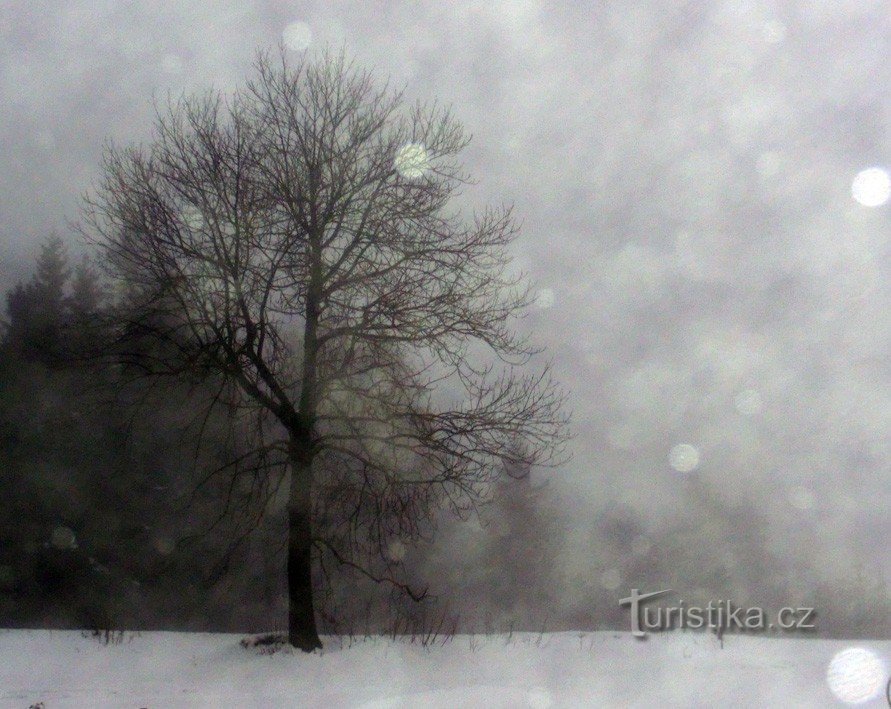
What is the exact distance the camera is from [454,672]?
8766 mm

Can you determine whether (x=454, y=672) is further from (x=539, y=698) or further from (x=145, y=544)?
(x=145, y=544)

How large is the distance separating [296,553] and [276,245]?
13.5 feet

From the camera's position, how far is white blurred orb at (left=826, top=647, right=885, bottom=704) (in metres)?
7.06

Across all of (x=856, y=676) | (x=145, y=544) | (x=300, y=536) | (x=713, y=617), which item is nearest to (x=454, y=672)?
(x=300, y=536)

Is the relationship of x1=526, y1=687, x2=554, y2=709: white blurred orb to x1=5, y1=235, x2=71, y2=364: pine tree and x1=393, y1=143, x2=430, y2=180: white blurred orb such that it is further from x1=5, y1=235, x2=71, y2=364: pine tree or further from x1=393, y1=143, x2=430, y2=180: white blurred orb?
x1=5, y1=235, x2=71, y2=364: pine tree

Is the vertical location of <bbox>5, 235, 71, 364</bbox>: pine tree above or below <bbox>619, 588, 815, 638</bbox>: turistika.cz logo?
above

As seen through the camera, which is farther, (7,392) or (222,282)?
(7,392)

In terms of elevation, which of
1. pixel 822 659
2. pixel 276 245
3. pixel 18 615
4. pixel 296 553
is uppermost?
pixel 276 245

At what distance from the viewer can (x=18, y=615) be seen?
Result: 27.9 metres

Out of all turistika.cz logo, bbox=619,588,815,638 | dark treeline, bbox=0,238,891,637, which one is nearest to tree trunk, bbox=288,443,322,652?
turistika.cz logo, bbox=619,588,815,638

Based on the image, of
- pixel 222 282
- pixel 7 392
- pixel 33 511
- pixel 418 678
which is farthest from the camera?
pixel 33 511

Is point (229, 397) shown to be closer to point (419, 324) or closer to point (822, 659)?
point (419, 324)

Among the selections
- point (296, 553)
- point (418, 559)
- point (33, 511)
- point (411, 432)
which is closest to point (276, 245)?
point (411, 432)

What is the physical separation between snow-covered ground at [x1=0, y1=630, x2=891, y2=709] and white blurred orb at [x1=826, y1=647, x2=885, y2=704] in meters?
0.02
